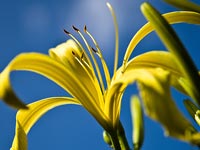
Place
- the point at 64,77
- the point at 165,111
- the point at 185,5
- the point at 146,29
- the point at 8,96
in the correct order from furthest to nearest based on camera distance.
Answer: the point at 146,29 → the point at 64,77 → the point at 185,5 → the point at 8,96 → the point at 165,111

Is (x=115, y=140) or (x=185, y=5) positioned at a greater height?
(x=185, y=5)

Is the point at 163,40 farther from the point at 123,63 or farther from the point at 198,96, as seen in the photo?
the point at 123,63

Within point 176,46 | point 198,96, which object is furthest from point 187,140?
point 176,46

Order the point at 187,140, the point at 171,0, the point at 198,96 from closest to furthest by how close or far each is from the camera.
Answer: the point at 187,140 < the point at 198,96 < the point at 171,0

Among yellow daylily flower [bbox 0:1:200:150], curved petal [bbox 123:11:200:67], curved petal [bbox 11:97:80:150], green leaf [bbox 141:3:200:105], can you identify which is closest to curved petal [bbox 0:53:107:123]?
yellow daylily flower [bbox 0:1:200:150]

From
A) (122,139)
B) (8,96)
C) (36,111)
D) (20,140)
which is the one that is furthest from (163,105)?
(36,111)

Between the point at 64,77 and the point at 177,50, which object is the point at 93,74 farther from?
the point at 177,50

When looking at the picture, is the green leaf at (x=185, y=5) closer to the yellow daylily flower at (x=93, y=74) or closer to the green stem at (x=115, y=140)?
the yellow daylily flower at (x=93, y=74)

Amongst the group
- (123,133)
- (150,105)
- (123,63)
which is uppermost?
(150,105)

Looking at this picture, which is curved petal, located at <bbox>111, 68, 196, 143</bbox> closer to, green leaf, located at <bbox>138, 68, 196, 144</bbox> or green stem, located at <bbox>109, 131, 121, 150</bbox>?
green leaf, located at <bbox>138, 68, 196, 144</bbox>

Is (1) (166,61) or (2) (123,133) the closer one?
(2) (123,133)
